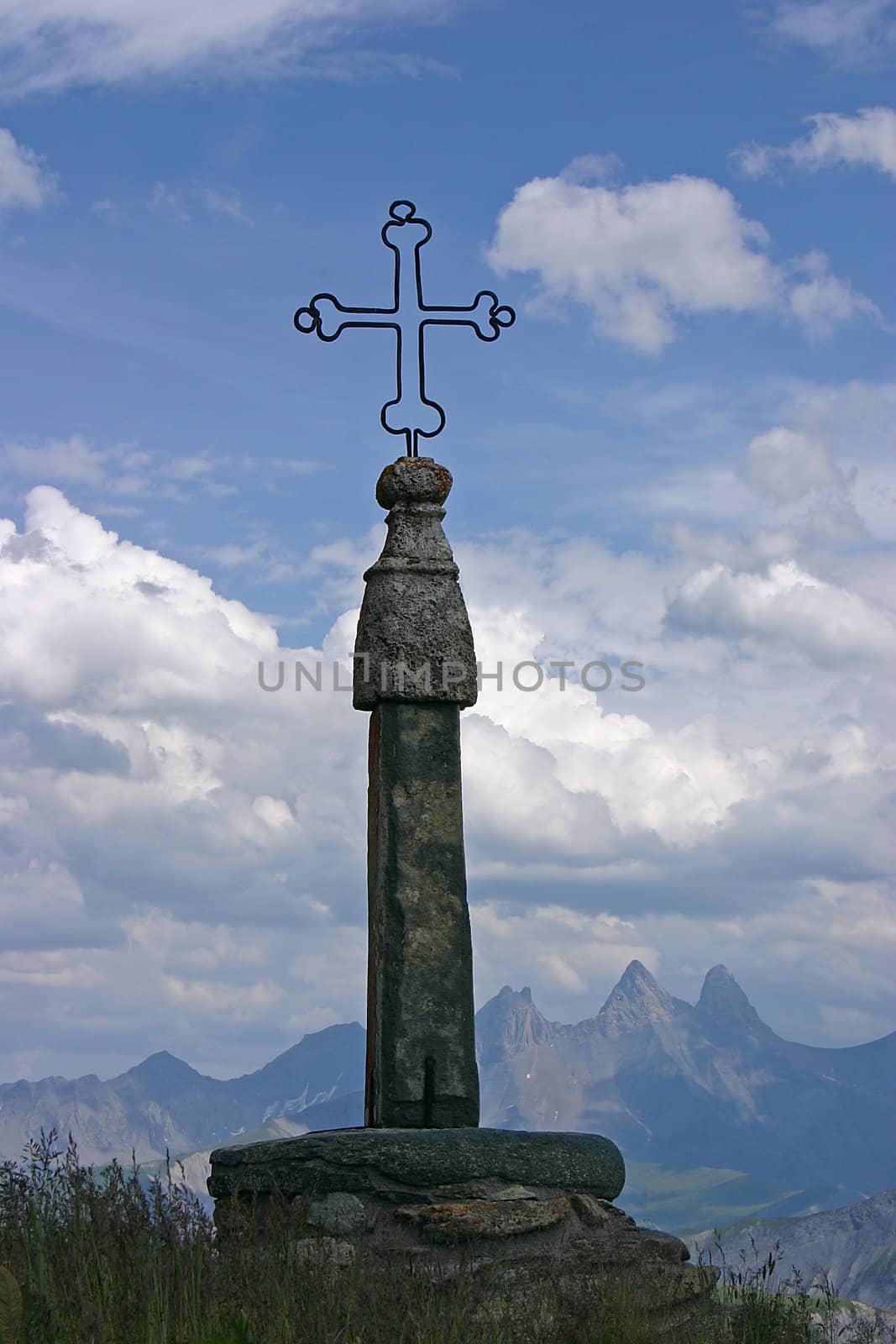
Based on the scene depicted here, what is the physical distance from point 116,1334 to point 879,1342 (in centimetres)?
321

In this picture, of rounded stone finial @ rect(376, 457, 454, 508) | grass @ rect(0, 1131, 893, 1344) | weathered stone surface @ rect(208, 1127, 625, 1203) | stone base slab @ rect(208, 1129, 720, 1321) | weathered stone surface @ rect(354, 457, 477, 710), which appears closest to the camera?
grass @ rect(0, 1131, 893, 1344)

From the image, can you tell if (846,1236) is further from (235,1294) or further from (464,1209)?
(235,1294)

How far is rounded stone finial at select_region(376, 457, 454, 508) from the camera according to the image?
8141 mm

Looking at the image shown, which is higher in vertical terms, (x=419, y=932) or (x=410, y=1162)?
(x=419, y=932)

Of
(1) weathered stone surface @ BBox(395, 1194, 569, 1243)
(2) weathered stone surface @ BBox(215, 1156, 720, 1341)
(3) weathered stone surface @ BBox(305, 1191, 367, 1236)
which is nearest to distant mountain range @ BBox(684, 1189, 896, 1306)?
(2) weathered stone surface @ BBox(215, 1156, 720, 1341)

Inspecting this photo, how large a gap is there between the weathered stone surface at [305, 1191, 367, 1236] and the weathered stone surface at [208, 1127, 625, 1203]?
0.06m

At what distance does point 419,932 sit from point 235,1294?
8.70ft

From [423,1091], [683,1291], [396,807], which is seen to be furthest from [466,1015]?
[683,1291]

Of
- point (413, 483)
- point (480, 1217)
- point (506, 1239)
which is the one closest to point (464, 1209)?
point (480, 1217)

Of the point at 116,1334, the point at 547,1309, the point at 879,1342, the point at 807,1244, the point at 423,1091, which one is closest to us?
the point at 116,1334

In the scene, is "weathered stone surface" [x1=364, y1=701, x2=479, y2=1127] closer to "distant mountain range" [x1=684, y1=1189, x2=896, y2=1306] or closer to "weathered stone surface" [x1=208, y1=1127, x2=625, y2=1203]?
"weathered stone surface" [x1=208, y1=1127, x2=625, y2=1203]

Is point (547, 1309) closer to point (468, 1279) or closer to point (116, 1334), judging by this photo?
point (468, 1279)

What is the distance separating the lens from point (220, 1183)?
A: 680 centimetres

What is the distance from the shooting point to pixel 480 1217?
625cm
